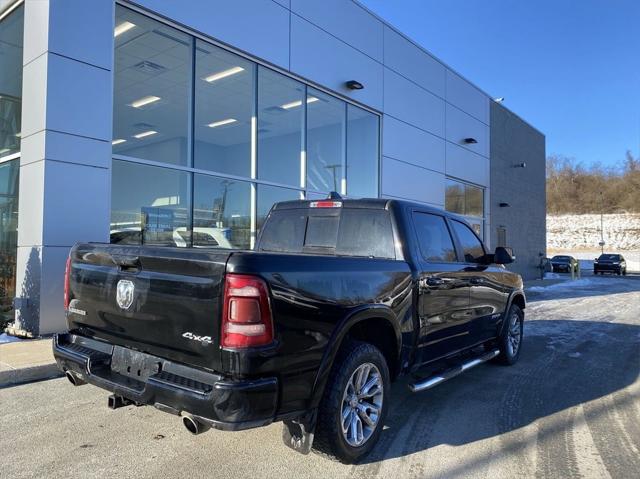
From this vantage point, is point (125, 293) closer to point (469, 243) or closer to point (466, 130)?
point (469, 243)

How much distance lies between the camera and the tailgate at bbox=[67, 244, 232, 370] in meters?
2.76

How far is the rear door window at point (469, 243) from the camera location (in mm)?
5277

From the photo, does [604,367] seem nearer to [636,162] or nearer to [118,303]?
[118,303]

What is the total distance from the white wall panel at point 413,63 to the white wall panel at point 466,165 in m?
2.23

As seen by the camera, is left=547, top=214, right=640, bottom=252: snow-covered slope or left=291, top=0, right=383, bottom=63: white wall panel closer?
left=291, top=0, right=383, bottom=63: white wall panel

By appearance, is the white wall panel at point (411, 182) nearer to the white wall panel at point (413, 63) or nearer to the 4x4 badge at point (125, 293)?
the white wall panel at point (413, 63)

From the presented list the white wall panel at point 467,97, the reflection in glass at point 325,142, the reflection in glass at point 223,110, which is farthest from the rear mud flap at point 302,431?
the white wall panel at point 467,97

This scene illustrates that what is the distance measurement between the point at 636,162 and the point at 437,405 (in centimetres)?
10110

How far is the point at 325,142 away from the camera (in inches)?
523

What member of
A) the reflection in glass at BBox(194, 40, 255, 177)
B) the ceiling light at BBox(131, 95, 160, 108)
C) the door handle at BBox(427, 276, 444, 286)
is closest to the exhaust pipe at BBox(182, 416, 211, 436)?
the door handle at BBox(427, 276, 444, 286)

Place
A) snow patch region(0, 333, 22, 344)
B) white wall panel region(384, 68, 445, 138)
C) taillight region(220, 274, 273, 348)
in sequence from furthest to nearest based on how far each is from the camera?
white wall panel region(384, 68, 445, 138) → snow patch region(0, 333, 22, 344) → taillight region(220, 274, 273, 348)

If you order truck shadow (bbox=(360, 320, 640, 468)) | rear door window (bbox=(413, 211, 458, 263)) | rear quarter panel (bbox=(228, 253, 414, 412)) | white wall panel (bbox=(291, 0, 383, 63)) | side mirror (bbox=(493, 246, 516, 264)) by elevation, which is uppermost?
white wall panel (bbox=(291, 0, 383, 63))

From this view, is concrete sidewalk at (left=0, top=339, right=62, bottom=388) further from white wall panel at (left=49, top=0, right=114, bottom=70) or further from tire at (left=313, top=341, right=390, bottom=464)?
white wall panel at (left=49, top=0, right=114, bottom=70)

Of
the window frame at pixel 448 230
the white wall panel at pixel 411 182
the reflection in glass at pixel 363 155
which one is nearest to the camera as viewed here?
the window frame at pixel 448 230
